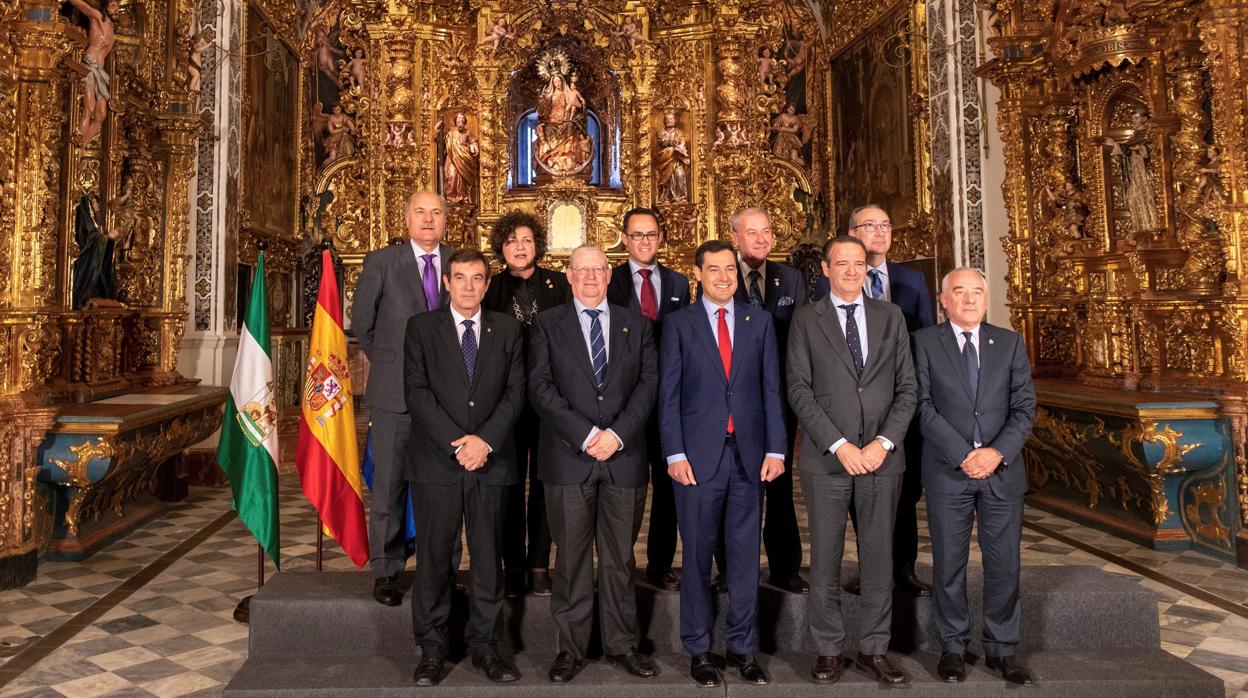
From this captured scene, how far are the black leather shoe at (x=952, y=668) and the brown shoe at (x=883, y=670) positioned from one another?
0.52 feet

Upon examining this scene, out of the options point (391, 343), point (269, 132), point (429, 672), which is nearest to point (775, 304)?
point (391, 343)

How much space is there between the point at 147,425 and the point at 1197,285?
27.1 ft

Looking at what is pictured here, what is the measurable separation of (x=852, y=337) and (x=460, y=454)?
6.03 feet

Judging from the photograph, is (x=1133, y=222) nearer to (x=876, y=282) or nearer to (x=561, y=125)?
(x=876, y=282)

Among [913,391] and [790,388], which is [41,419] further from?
[913,391]

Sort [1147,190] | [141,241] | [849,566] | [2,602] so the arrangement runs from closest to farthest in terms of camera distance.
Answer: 1. [849,566]
2. [2,602]
3. [1147,190]
4. [141,241]

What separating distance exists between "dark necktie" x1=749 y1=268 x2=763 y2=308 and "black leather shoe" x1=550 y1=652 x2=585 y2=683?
1953mm

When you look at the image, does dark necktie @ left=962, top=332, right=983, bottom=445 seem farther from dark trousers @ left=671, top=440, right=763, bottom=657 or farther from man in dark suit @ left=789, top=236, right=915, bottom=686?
dark trousers @ left=671, top=440, right=763, bottom=657

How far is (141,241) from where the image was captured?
794 centimetres

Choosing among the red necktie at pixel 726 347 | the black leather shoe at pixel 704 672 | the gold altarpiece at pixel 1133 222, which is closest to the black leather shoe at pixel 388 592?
the black leather shoe at pixel 704 672

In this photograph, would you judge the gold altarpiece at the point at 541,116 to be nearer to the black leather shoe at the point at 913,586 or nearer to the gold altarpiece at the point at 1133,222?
the gold altarpiece at the point at 1133,222

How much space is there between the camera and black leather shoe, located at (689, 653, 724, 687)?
12.1ft

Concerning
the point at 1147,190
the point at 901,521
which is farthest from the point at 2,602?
the point at 1147,190

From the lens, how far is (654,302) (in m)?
4.49
